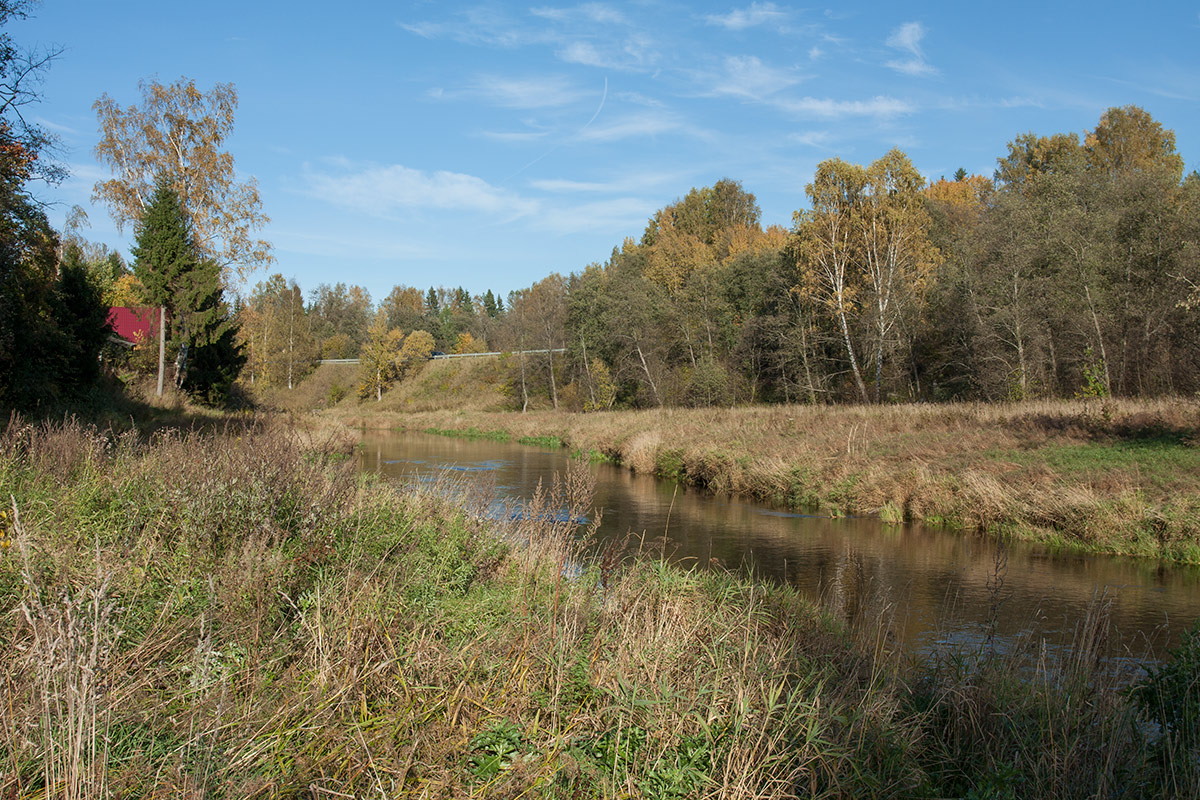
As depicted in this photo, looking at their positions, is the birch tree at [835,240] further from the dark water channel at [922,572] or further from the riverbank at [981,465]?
the dark water channel at [922,572]

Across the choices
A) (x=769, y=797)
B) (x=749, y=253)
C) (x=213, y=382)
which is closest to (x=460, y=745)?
(x=769, y=797)

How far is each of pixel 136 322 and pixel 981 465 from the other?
30197 mm

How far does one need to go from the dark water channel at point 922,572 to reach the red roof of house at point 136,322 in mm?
16969

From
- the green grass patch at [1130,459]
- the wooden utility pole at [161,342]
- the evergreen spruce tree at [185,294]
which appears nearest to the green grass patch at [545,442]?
the evergreen spruce tree at [185,294]

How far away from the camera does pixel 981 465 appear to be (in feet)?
55.4

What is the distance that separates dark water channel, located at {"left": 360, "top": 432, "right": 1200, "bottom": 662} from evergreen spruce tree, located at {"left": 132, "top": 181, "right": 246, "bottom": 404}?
1575 cm

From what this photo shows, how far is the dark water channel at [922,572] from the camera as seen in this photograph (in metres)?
8.90

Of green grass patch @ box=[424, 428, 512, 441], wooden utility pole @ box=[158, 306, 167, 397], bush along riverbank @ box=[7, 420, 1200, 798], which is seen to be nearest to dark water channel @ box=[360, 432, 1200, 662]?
bush along riverbank @ box=[7, 420, 1200, 798]

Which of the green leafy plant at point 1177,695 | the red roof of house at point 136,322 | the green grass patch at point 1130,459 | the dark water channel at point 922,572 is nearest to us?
the green leafy plant at point 1177,695

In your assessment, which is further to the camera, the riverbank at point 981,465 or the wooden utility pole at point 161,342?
the wooden utility pole at point 161,342

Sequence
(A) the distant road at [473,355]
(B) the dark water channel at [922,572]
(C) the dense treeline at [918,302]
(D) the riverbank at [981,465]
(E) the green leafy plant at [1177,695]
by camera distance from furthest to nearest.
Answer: (A) the distant road at [473,355] → (C) the dense treeline at [918,302] → (D) the riverbank at [981,465] → (B) the dark water channel at [922,572] → (E) the green leafy plant at [1177,695]

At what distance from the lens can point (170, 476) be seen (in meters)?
6.98

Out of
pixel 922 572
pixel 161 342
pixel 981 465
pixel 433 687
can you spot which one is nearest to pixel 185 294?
pixel 161 342

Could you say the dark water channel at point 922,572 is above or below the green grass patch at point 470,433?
above
